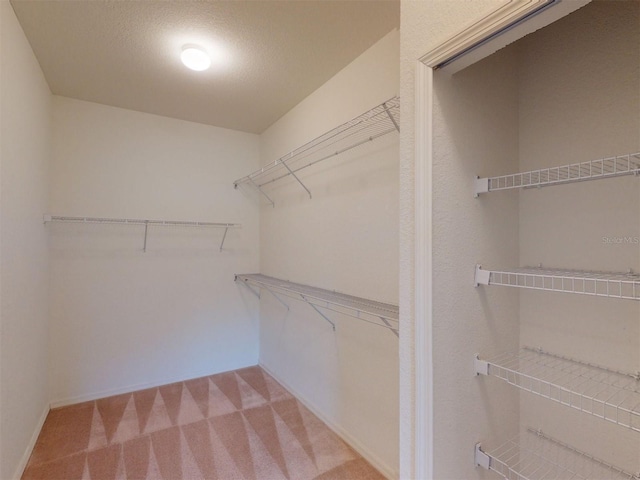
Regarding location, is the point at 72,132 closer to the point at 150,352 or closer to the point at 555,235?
the point at 150,352

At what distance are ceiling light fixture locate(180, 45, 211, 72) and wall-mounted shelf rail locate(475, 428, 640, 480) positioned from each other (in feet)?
7.82

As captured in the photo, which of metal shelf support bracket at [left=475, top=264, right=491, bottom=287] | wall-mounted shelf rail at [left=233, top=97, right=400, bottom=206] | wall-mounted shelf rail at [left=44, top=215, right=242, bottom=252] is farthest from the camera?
wall-mounted shelf rail at [left=44, top=215, right=242, bottom=252]

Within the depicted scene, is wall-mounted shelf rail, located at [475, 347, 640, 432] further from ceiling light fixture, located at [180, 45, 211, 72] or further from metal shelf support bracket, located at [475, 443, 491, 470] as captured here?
ceiling light fixture, located at [180, 45, 211, 72]

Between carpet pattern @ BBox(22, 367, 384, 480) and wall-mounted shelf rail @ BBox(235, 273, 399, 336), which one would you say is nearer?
wall-mounted shelf rail @ BBox(235, 273, 399, 336)

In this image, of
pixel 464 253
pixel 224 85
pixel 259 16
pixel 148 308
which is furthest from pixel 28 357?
pixel 464 253

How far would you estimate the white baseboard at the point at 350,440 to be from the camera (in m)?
1.82

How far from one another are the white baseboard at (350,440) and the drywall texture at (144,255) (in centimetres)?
97

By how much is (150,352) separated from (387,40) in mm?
3144

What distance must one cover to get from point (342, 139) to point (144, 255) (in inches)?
82.7

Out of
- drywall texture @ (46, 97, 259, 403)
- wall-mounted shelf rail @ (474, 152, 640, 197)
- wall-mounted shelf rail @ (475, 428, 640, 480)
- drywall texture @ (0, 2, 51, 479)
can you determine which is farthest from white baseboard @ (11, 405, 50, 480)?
Answer: wall-mounted shelf rail @ (474, 152, 640, 197)

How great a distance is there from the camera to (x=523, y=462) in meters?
1.20

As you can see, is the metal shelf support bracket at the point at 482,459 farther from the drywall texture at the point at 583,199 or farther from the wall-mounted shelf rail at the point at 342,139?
the wall-mounted shelf rail at the point at 342,139

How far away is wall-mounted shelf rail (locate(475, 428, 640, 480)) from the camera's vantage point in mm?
1023

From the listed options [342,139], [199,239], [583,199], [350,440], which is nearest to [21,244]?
[199,239]
